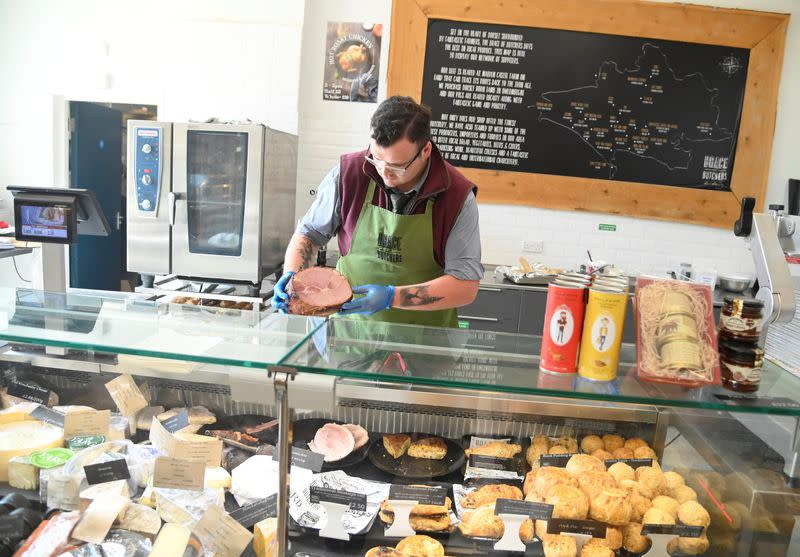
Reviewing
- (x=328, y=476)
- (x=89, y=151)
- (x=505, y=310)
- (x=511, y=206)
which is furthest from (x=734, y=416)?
(x=89, y=151)

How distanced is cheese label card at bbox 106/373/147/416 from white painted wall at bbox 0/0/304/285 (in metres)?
3.48

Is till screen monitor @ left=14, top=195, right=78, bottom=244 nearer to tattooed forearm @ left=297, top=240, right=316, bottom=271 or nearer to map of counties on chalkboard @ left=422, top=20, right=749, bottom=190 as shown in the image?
tattooed forearm @ left=297, top=240, right=316, bottom=271

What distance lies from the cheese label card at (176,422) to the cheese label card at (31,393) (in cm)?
39

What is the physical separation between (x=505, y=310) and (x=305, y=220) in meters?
2.20

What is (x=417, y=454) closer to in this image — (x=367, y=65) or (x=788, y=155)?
(x=367, y=65)

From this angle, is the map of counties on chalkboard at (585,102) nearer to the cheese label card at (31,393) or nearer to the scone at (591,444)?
the scone at (591,444)

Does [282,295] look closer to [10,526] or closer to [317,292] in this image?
[317,292]

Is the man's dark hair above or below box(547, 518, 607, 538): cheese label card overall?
above

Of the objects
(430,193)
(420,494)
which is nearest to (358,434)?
(420,494)

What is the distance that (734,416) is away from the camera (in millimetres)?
1458

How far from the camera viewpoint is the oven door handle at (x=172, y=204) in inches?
169

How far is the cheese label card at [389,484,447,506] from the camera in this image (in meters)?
1.41

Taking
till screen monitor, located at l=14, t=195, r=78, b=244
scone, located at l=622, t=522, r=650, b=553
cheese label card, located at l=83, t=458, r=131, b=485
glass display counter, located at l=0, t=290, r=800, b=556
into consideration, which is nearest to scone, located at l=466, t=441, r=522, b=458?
glass display counter, located at l=0, t=290, r=800, b=556

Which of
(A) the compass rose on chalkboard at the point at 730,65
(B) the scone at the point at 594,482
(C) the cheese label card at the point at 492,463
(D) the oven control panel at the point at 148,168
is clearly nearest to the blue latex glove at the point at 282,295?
(C) the cheese label card at the point at 492,463
